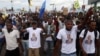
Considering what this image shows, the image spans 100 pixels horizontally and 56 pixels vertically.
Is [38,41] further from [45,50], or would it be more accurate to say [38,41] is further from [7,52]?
[45,50]

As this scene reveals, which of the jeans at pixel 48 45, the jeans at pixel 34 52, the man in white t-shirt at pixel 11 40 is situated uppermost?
the man in white t-shirt at pixel 11 40

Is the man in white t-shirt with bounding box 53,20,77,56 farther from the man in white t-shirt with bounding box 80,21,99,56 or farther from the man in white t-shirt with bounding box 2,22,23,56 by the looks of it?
the man in white t-shirt with bounding box 2,22,23,56

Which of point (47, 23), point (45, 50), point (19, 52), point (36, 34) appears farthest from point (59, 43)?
point (47, 23)

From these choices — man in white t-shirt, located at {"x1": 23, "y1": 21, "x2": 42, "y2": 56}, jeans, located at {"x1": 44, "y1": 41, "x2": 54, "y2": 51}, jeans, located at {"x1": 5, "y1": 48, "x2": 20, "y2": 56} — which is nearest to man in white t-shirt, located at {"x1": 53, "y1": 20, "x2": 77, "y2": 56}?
jeans, located at {"x1": 5, "y1": 48, "x2": 20, "y2": 56}

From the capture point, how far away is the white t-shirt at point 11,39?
930 centimetres

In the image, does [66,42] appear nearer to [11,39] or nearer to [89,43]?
[89,43]

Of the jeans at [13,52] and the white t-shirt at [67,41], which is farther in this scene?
the jeans at [13,52]

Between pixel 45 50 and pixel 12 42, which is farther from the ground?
pixel 12 42

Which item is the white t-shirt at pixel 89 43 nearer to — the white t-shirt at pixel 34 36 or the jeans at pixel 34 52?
the white t-shirt at pixel 34 36

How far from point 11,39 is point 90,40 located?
7.73 feet

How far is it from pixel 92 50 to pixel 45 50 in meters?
5.01

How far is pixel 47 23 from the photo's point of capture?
14062 millimetres

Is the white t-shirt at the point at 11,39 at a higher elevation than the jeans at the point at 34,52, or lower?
higher

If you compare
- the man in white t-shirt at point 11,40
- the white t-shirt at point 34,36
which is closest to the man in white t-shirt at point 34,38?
the white t-shirt at point 34,36
